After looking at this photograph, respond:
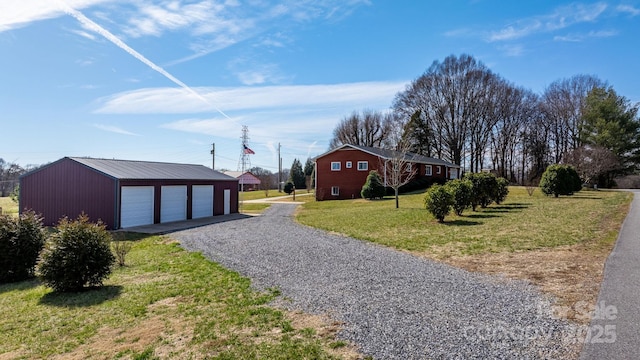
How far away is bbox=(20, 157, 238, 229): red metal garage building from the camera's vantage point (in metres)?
17.0

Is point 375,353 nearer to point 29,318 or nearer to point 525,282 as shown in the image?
point 525,282

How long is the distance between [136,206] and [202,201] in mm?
4737

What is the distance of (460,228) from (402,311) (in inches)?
350

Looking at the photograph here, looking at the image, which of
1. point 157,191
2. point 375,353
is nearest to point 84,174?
point 157,191

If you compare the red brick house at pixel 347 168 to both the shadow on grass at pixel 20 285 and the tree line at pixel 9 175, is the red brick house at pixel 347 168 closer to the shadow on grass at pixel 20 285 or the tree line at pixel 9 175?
the shadow on grass at pixel 20 285

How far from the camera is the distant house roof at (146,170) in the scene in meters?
17.6

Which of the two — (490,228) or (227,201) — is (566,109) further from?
(227,201)

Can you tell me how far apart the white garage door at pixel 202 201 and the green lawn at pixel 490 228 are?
796 centimetres

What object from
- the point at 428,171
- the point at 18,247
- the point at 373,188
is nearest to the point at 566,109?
the point at 428,171

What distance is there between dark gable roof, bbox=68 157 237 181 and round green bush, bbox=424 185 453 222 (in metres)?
13.5

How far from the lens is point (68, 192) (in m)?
18.0

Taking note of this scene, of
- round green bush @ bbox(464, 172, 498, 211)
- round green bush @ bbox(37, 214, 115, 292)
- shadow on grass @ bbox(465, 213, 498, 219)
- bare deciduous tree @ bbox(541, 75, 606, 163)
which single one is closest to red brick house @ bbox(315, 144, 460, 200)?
round green bush @ bbox(464, 172, 498, 211)

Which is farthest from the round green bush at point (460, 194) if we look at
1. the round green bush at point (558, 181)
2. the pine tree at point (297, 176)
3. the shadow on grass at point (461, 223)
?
the pine tree at point (297, 176)

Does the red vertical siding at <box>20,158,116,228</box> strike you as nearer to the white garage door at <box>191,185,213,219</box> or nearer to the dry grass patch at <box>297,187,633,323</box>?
the white garage door at <box>191,185,213,219</box>
